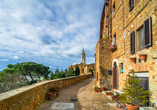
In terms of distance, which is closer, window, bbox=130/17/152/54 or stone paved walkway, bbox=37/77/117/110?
window, bbox=130/17/152/54

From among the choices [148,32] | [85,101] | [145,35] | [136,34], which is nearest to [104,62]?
[85,101]

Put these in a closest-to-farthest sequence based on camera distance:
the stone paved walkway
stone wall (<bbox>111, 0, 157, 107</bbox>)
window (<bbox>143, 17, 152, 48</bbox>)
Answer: stone wall (<bbox>111, 0, 157, 107</bbox>) → window (<bbox>143, 17, 152, 48</bbox>) → the stone paved walkway

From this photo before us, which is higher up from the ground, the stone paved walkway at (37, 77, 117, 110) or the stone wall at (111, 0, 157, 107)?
the stone wall at (111, 0, 157, 107)

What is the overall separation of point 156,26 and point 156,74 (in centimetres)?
159

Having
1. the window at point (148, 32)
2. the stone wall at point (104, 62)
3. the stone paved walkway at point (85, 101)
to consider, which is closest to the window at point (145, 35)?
the window at point (148, 32)

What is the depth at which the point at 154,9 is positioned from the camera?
3.72 m

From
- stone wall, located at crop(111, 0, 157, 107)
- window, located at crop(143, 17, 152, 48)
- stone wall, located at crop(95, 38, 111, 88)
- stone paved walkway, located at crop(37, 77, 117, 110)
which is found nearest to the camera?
stone wall, located at crop(111, 0, 157, 107)

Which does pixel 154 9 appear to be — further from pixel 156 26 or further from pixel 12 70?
pixel 12 70

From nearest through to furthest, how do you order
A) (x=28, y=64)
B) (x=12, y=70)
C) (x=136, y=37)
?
(x=136, y=37)
(x=12, y=70)
(x=28, y=64)

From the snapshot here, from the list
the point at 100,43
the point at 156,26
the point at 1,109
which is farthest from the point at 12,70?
the point at 156,26

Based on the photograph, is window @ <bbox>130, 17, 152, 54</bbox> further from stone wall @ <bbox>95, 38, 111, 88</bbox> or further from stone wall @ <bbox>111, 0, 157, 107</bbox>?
stone wall @ <bbox>95, 38, 111, 88</bbox>

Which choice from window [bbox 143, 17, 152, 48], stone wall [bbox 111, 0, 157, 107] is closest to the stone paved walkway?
stone wall [bbox 111, 0, 157, 107]

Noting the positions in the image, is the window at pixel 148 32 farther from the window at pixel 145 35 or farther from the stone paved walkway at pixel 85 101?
the stone paved walkway at pixel 85 101

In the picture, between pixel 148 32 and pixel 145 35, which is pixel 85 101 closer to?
pixel 145 35
